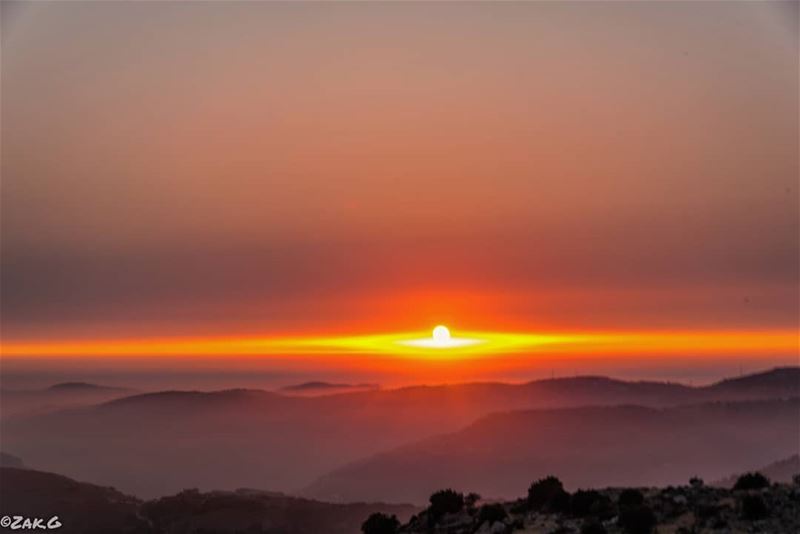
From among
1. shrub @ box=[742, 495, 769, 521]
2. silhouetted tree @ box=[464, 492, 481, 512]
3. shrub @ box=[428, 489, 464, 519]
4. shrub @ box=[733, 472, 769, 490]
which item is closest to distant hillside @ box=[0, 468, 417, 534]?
silhouetted tree @ box=[464, 492, 481, 512]

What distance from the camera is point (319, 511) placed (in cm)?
15362

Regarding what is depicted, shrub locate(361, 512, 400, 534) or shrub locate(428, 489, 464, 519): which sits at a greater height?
shrub locate(428, 489, 464, 519)

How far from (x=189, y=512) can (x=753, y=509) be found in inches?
4911

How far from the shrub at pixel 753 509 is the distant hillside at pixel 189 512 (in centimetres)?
10281

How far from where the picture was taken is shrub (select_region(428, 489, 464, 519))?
51.2m

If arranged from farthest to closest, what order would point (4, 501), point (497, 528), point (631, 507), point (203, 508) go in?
point (4, 501), point (203, 508), point (497, 528), point (631, 507)

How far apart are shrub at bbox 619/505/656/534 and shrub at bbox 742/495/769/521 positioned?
12.5 feet

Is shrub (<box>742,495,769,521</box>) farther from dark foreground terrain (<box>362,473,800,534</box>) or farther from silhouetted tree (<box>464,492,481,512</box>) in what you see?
silhouetted tree (<box>464,492,481,512</box>)

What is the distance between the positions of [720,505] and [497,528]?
1007 centimetres

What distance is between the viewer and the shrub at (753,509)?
4056 centimetres

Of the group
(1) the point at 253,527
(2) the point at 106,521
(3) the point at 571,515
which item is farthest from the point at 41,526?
(3) the point at 571,515

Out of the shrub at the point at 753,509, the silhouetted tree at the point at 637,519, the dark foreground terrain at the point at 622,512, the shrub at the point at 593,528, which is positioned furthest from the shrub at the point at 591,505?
the shrub at the point at 753,509

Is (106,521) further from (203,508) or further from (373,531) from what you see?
(373,531)

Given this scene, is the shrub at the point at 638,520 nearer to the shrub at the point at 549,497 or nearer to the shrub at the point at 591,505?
the shrub at the point at 591,505
